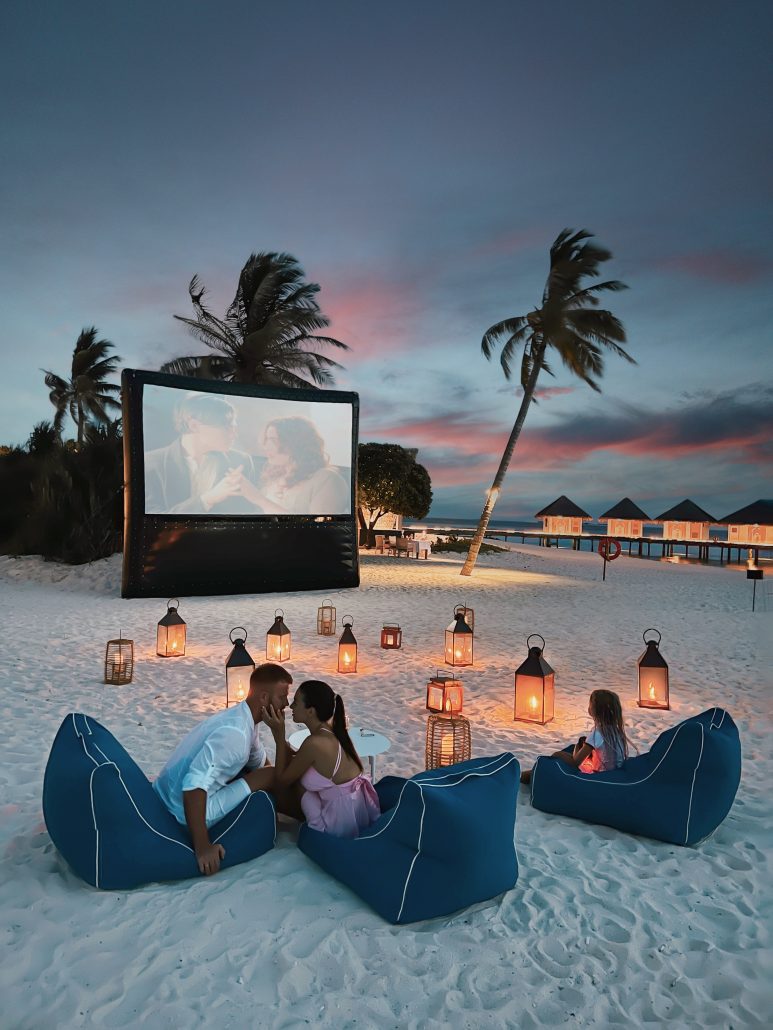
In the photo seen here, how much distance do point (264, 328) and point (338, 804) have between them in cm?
1545

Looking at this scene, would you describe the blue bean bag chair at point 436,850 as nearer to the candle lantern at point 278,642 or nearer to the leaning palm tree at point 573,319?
the candle lantern at point 278,642

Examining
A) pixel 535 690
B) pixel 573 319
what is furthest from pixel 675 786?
pixel 573 319

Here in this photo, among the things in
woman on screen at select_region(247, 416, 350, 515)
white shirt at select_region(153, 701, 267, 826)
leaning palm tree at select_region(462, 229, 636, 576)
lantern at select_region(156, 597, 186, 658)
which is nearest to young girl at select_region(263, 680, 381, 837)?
white shirt at select_region(153, 701, 267, 826)

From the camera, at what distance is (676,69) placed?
12.4m

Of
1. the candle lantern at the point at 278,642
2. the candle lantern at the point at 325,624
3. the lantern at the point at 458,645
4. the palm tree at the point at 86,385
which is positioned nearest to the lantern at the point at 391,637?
the lantern at the point at 458,645

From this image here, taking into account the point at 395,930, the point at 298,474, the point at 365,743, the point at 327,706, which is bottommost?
the point at 395,930

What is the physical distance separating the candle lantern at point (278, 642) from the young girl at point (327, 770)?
3813 millimetres

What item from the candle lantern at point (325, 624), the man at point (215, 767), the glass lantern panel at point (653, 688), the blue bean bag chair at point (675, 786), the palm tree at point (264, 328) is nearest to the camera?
the man at point (215, 767)

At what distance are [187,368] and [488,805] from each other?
16.6m

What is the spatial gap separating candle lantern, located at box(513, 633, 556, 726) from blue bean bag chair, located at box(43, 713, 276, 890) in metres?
2.66

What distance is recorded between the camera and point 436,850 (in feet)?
7.48

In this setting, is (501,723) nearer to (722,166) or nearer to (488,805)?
(488,805)

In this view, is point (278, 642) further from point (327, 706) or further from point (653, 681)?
point (327, 706)

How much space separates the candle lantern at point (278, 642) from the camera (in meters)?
6.61
